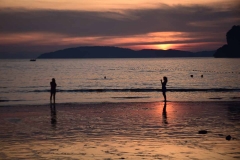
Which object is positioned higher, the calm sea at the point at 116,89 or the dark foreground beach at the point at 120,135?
the dark foreground beach at the point at 120,135

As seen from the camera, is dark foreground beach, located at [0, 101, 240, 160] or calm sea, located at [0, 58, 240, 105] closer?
dark foreground beach, located at [0, 101, 240, 160]

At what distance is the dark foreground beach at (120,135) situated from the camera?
42.0 feet

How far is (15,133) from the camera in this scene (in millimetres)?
16797

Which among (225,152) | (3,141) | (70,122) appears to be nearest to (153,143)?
(225,152)

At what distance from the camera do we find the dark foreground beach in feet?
42.0

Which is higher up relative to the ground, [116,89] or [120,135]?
[120,135]

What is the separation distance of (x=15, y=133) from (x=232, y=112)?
1367 cm

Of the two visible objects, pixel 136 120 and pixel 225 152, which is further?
pixel 136 120

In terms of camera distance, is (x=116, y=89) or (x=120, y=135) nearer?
(x=120, y=135)

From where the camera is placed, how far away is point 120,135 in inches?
634

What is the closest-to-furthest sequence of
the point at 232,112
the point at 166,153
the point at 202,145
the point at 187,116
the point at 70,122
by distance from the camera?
the point at 166,153 < the point at 202,145 < the point at 70,122 < the point at 187,116 < the point at 232,112

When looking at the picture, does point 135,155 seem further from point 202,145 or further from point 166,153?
point 202,145

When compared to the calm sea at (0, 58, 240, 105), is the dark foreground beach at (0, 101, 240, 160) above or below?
above

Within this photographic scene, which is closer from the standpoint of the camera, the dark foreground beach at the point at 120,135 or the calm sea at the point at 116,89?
the dark foreground beach at the point at 120,135
